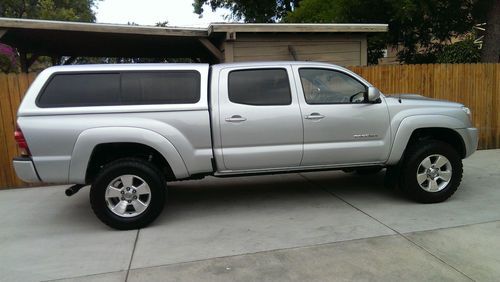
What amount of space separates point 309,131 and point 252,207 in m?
1.32

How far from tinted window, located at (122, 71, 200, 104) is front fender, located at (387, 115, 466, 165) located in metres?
2.62

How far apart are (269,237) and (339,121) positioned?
5.77ft

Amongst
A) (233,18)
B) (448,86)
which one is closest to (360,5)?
(448,86)

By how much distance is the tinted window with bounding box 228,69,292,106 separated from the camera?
5.55 m

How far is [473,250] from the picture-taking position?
4.39 meters

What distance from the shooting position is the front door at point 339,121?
5617mm

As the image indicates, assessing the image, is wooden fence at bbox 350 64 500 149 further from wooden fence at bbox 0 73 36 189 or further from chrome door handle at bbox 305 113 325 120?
wooden fence at bbox 0 73 36 189

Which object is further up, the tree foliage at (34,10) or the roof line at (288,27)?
the tree foliage at (34,10)

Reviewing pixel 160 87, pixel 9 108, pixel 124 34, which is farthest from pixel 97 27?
pixel 160 87

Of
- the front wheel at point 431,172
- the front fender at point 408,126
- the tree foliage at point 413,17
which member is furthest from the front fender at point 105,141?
the tree foliage at point 413,17

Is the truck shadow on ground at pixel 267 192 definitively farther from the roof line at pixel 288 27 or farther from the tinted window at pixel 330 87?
the roof line at pixel 288 27

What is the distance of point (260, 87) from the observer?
5.64 m

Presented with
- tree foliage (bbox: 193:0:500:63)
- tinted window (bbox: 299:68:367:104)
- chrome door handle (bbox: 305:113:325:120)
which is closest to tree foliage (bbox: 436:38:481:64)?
tree foliage (bbox: 193:0:500:63)

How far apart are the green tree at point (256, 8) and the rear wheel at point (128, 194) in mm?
17227
